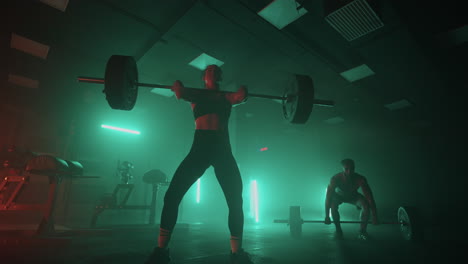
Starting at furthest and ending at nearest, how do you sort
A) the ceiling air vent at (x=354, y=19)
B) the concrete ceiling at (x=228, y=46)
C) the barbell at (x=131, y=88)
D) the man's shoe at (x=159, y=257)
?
the concrete ceiling at (x=228, y=46) → the ceiling air vent at (x=354, y=19) → the barbell at (x=131, y=88) → the man's shoe at (x=159, y=257)

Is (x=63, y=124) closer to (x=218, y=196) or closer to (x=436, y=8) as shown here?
(x=218, y=196)

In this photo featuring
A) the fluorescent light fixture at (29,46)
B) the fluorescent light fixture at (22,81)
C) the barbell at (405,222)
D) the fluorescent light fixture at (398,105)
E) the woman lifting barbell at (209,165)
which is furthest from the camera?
the fluorescent light fixture at (398,105)

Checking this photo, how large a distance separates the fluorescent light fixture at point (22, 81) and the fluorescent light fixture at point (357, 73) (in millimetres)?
7025

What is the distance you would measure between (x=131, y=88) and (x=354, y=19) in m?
3.37

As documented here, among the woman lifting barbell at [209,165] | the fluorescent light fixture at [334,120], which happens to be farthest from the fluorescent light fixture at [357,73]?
the woman lifting barbell at [209,165]

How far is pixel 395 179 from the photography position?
729cm

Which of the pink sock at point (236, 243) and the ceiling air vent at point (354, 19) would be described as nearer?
the pink sock at point (236, 243)

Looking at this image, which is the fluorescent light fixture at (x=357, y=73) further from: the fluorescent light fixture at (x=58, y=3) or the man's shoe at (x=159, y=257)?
the fluorescent light fixture at (x=58, y=3)

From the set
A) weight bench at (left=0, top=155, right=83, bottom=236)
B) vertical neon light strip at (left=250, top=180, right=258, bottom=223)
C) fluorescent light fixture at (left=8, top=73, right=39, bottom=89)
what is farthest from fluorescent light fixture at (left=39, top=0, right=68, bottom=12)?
vertical neon light strip at (left=250, top=180, right=258, bottom=223)

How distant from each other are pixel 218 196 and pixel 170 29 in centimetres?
527

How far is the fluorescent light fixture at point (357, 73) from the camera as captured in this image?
4824 mm

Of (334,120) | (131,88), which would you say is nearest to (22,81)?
(131,88)

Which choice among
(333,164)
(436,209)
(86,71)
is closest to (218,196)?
(333,164)

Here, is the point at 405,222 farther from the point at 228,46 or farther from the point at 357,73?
the point at 228,46
